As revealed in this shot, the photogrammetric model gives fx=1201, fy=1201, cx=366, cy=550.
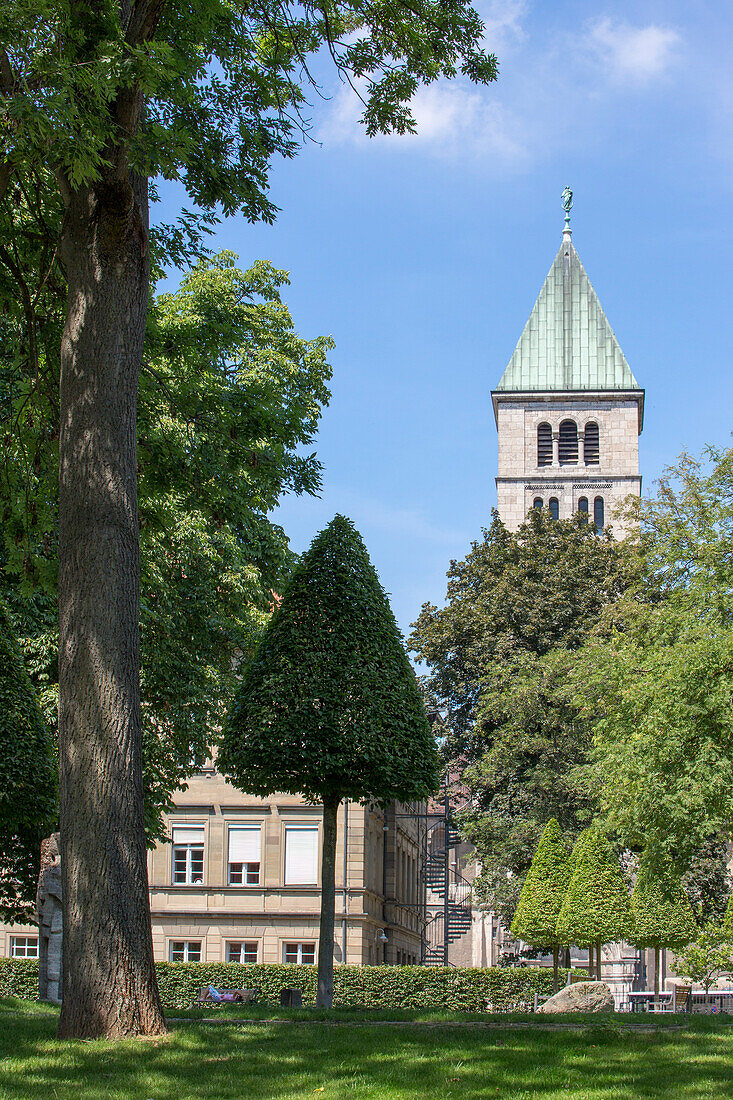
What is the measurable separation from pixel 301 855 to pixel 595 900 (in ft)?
44.8

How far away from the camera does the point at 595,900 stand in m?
30.5

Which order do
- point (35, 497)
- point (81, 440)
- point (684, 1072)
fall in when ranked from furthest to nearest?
point (35, 497) → point (81, 440) → point (684, 1072)

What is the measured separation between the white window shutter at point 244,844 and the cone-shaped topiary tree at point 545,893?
12265 millimetres

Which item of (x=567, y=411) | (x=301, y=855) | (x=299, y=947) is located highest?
(x=567, y=411)

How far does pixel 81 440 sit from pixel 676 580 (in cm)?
1961

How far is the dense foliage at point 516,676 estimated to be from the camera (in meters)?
38.0

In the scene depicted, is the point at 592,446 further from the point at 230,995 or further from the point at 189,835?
the point at 230,995

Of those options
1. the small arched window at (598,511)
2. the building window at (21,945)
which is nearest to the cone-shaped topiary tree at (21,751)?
the building window at (21,945)

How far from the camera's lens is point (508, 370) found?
8194cm

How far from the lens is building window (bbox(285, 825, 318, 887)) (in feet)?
135

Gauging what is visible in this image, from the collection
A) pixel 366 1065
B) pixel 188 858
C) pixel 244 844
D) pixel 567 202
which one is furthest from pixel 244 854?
pixel 567 202

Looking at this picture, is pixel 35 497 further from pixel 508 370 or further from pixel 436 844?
pixel 508 370

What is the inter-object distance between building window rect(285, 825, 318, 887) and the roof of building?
4549 centimetres

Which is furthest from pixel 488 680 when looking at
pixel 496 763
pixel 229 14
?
pixel 229 14
